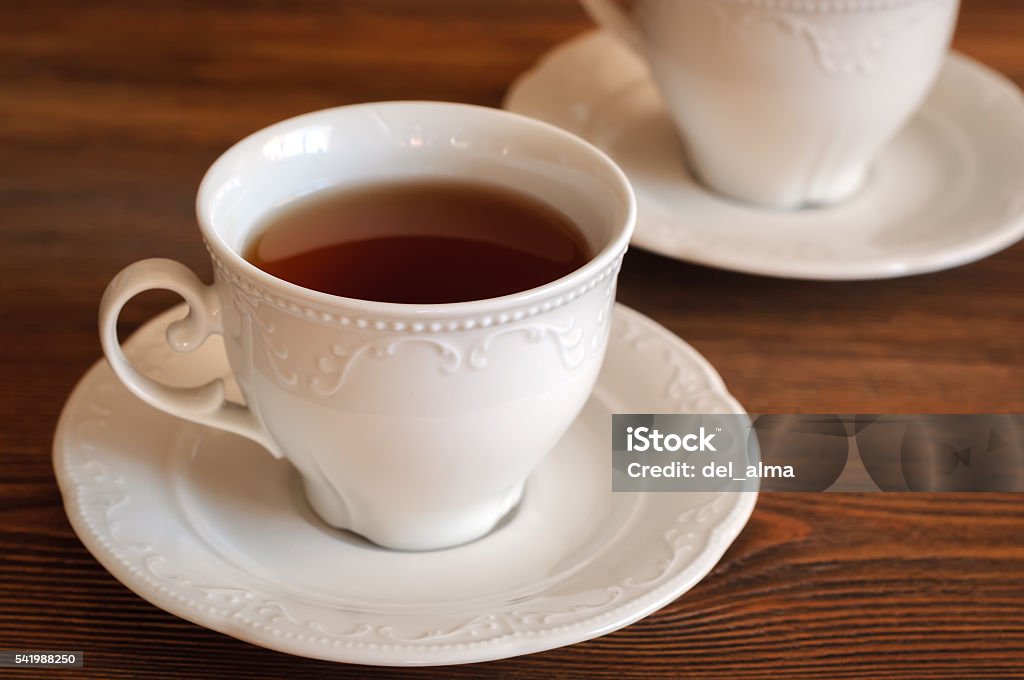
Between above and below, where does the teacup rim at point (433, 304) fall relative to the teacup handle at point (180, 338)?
above

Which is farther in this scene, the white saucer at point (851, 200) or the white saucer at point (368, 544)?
the white saucer at point (851, 200)

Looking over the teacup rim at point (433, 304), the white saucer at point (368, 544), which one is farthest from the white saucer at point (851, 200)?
the teacup rim at point (433, 304)

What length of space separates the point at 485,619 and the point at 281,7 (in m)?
1.14

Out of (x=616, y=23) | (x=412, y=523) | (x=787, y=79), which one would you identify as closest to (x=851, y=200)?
(x=787, y=79)

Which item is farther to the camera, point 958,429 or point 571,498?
point 958,429

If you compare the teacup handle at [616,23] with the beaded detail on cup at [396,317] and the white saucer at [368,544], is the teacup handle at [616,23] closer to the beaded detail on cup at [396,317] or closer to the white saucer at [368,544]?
the white saucer at [368,544]

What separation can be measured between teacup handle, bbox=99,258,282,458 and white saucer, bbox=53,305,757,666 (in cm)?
6

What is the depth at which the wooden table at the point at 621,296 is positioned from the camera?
72cm

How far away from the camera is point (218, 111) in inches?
51.9

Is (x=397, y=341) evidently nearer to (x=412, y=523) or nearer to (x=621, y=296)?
(x=412, y=523)

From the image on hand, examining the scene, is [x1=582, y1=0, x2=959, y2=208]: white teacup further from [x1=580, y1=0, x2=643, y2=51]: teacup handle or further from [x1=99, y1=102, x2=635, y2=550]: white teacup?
[x1=99, y1=102, x2=635, y2=550]: white teacup

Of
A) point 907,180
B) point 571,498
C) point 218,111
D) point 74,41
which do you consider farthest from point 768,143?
point 74,41

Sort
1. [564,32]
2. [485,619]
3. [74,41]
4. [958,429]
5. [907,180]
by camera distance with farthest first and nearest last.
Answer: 1. [564,32]
2. [74,41]
3. [907,180]
4. [958,429]
5. [485,619]

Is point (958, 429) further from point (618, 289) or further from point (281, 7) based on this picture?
point (281, 7)
